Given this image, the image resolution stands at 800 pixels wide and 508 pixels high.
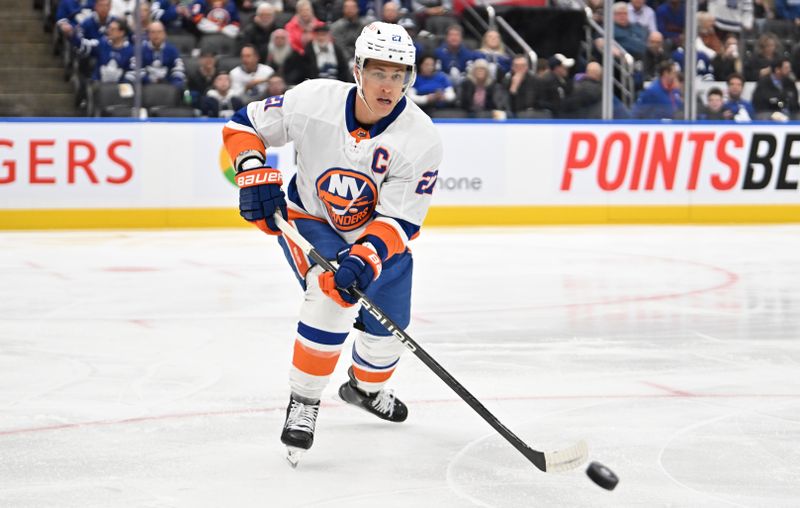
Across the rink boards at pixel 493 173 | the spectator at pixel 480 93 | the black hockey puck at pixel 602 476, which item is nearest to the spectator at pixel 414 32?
the spectator at pixel 480 93

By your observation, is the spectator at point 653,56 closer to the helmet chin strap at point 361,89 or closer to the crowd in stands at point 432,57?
the crowd in stands at point 432,57

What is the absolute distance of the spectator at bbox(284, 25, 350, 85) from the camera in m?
9.73

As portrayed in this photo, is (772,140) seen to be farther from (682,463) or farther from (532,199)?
(682,463)

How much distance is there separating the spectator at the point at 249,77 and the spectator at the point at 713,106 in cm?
360

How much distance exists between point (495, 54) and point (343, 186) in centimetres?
728

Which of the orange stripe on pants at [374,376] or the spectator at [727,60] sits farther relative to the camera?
the spectator at [727,60]

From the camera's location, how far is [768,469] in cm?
305

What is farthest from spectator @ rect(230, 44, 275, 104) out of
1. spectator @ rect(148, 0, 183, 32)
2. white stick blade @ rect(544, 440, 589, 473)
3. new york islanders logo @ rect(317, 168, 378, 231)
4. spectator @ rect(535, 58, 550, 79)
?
white stick blade @ rect(544, 440, 589, 473)

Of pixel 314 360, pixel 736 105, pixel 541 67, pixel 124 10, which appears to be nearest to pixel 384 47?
pixel 314 360

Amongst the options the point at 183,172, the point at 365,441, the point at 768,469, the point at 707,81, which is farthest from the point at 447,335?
the point at 707,81

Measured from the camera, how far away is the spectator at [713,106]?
34.9ft

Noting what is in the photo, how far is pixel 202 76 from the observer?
9711 millimetres

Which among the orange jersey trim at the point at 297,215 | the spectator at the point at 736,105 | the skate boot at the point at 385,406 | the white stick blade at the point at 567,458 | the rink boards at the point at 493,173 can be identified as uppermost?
the orange jersey trim at the point at 297,215

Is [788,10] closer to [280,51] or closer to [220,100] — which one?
[280,51]
